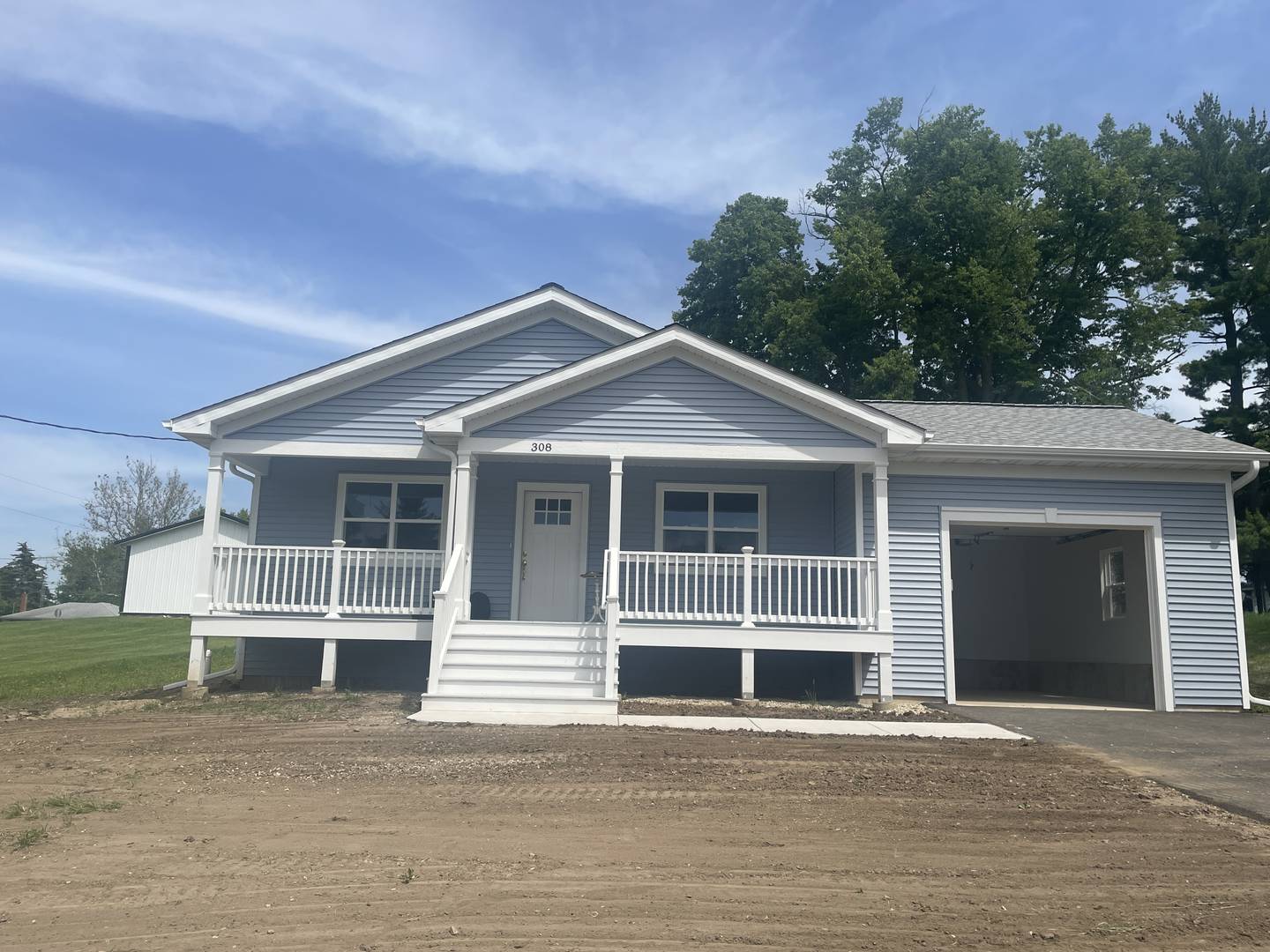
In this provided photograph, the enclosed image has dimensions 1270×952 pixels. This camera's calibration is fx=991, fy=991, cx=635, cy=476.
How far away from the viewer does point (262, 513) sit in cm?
1473

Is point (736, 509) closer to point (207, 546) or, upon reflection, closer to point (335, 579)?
point (335, 579)

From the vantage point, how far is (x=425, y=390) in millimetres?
14078

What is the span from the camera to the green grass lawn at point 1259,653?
1612 cm

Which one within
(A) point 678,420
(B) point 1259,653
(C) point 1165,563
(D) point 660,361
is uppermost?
(D) point 660,361

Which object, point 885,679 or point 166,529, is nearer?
point 885,679

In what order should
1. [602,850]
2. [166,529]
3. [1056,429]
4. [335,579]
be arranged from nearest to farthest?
[602,850] → [335,579] → [1056,429] → [166,529]

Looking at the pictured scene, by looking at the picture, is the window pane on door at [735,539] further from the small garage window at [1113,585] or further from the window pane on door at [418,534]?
the small garage window at [1113,585]

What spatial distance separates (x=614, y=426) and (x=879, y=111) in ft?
88.5

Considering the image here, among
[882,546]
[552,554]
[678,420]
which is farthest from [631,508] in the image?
[882,546]

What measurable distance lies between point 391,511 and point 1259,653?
17.0 m

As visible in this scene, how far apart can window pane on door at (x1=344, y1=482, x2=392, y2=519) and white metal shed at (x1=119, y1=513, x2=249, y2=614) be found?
28.1 m

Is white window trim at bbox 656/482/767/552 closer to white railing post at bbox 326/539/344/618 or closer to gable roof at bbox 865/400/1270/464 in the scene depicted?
gable roof at bbox 865/400/1270/464

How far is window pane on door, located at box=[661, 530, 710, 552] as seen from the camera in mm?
14477

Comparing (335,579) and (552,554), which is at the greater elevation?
(552,554)
